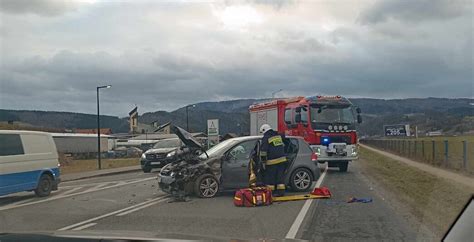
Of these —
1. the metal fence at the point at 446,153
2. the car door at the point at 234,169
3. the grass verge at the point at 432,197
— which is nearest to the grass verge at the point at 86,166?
the car door at the point at 234,169

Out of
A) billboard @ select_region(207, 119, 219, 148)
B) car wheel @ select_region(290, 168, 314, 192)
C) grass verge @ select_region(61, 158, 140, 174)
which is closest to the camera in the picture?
car wheel @ select_region(290, 168, 314, 192)

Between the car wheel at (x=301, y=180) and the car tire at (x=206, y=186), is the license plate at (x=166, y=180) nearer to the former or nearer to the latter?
the car tire at (x=206, y=186)

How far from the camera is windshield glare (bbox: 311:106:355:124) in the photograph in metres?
22.5

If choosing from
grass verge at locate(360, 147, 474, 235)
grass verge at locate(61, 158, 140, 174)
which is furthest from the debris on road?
grass verge at locate(61, 158, 140, 174)

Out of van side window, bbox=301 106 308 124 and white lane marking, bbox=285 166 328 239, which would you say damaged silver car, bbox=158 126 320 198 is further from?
van side window, bbox=301 106 308 124

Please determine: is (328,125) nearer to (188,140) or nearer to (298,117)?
(298,117)

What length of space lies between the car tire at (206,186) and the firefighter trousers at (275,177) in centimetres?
126

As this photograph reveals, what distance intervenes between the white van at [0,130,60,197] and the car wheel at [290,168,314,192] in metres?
6.43

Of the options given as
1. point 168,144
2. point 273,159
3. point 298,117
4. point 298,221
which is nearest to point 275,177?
point 273,159

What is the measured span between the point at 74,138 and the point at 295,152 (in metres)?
55.4

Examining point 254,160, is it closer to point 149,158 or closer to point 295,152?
point 295,152

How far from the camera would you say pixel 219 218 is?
10281 millimetres

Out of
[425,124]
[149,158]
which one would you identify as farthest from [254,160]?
[425,124]

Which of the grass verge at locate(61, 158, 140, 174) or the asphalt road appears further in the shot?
the grass verge at locate(61, 158, 140, 174)
